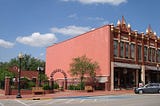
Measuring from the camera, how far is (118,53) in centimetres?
4769

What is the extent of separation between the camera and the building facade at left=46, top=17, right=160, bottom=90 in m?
46.4

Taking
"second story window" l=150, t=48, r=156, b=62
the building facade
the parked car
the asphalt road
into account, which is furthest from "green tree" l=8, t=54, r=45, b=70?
the asphalt road

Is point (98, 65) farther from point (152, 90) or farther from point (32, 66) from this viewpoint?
point (32, 66)

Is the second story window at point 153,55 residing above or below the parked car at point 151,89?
above

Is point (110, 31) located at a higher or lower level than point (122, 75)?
higher

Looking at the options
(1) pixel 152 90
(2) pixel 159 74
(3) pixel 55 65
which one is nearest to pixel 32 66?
(3) pixel 55 65

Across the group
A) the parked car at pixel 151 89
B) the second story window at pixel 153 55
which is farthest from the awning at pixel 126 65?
the parked car at pixel 151 89

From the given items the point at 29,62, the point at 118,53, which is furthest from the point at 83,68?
the point at 29,62

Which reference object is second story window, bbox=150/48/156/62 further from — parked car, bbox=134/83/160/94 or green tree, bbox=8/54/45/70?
green tree, bbox=8/54/45/70

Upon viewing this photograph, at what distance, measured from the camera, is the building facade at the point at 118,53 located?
152ft

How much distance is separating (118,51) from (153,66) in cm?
1042

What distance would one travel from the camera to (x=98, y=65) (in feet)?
157

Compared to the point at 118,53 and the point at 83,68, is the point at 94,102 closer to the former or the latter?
the point at 83,68

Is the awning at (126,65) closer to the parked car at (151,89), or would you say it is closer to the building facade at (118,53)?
the building facade at (118,53)
